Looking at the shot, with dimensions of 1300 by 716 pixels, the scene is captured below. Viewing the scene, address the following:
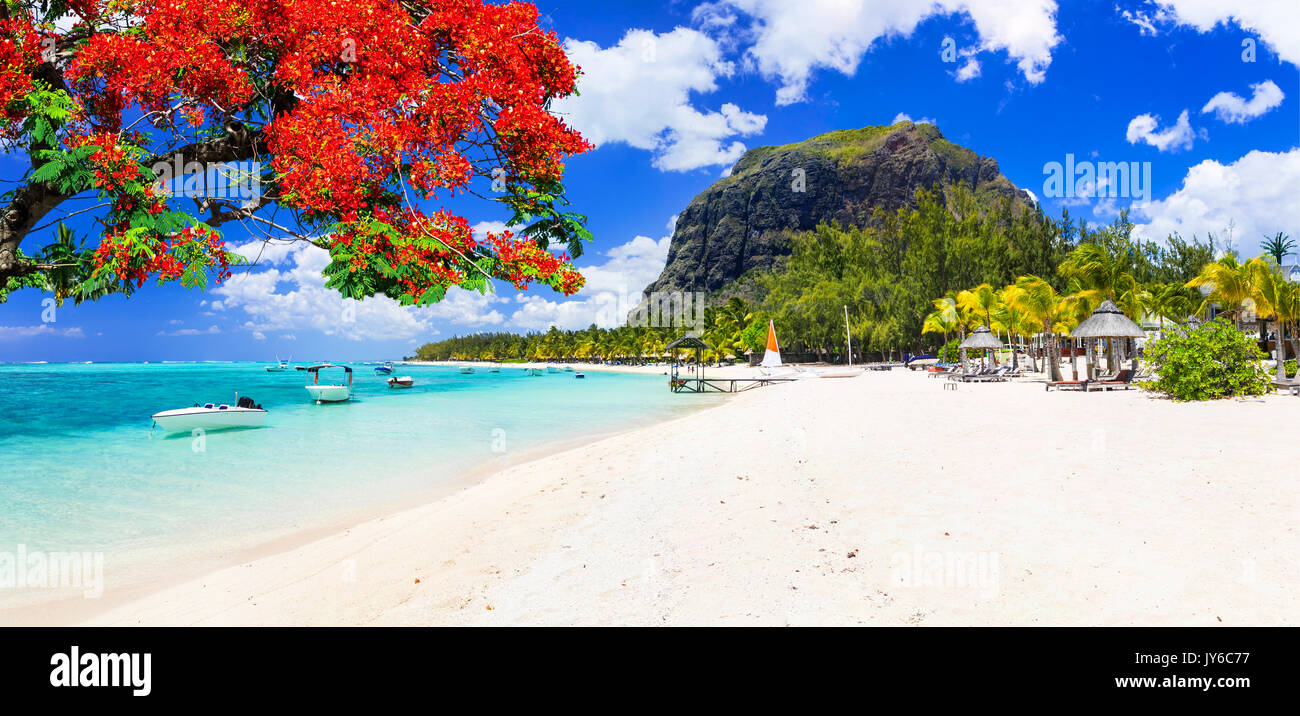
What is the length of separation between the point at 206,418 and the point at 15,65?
24562 millimetres

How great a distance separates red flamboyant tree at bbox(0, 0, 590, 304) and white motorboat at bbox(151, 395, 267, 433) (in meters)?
23.7

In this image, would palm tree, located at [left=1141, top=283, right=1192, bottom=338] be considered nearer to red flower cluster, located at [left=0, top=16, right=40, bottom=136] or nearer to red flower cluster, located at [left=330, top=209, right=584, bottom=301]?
red flower cluster, located at [left=330, top=209, right=584, bottom=301]

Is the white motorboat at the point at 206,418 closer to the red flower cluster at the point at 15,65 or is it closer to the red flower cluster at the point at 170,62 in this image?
the red flower cluster at the point at 15,65

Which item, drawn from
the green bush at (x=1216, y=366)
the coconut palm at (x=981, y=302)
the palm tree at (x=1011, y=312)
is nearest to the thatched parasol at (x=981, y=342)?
the palm tree at (x=1011, y=312)

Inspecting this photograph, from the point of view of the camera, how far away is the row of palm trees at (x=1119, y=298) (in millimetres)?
22219

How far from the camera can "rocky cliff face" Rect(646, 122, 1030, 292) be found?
567 ft

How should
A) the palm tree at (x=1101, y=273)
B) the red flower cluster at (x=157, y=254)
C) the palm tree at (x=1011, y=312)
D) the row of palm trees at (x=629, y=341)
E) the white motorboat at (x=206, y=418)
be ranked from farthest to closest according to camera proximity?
1. the row of palm trees at (x=629, y=341)
2. the palm tree at (x=1011, y=312)
3. the palm tree at (x=1101, y=273)
4. the white motorboat at (x=206, y=418)
5. the red flower cluster at (x=157, y=254)

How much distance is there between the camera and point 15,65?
241 cm

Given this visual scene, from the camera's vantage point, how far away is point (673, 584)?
462 cm

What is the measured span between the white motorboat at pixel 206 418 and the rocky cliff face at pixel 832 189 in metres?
165

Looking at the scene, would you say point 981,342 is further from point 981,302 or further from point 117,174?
point 117,174

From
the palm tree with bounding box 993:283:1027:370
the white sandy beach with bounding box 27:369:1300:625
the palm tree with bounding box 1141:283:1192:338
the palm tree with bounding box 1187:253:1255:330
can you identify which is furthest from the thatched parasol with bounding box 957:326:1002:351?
the white sandy beach with bounding box 27:369:1300:625
